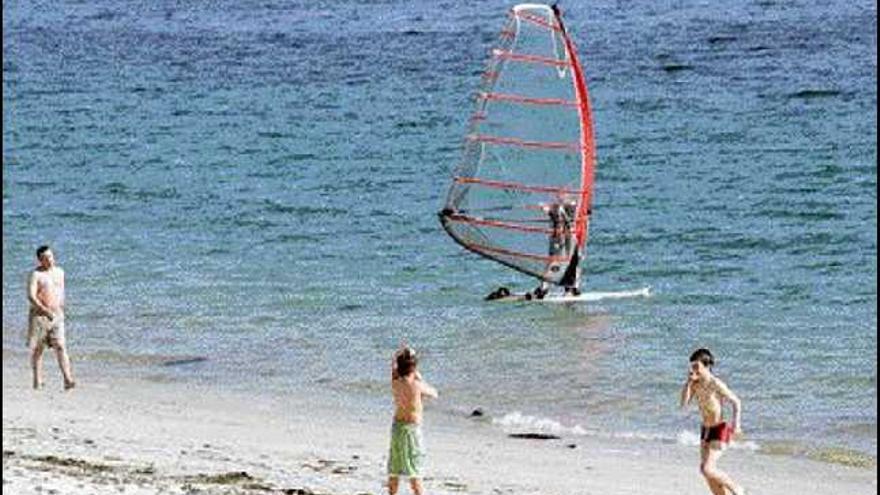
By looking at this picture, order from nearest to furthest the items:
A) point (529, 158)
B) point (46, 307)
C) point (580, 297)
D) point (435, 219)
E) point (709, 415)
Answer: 1. point (709, 415)
2. point (46, 307)
3. point (580, 297)
4. point (529, 158)
5. point (435, 219)

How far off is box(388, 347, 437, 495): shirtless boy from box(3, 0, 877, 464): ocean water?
4.80 m

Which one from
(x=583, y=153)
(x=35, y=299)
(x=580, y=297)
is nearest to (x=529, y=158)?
(x=583, y=153)

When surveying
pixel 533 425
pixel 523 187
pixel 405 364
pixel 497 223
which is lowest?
pixel 533 425

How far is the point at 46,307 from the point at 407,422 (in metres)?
5.98

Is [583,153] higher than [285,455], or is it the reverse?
[583,153]

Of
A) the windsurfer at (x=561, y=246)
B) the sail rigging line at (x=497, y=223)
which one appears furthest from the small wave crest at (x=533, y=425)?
the sail rigging line at (x=497, y=223)

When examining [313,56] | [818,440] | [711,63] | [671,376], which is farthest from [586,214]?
[313,56]

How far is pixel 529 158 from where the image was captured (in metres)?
27.7

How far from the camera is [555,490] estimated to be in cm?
1570

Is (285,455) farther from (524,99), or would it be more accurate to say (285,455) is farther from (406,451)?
(524,99)

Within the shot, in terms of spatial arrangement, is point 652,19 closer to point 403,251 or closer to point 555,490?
point 403,251

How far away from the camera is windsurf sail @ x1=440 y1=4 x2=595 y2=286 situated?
27.4 meters

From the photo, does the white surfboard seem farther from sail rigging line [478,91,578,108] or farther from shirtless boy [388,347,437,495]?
shirtless boy [388,347,437,495]

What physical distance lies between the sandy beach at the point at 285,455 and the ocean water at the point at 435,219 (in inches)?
32.1
